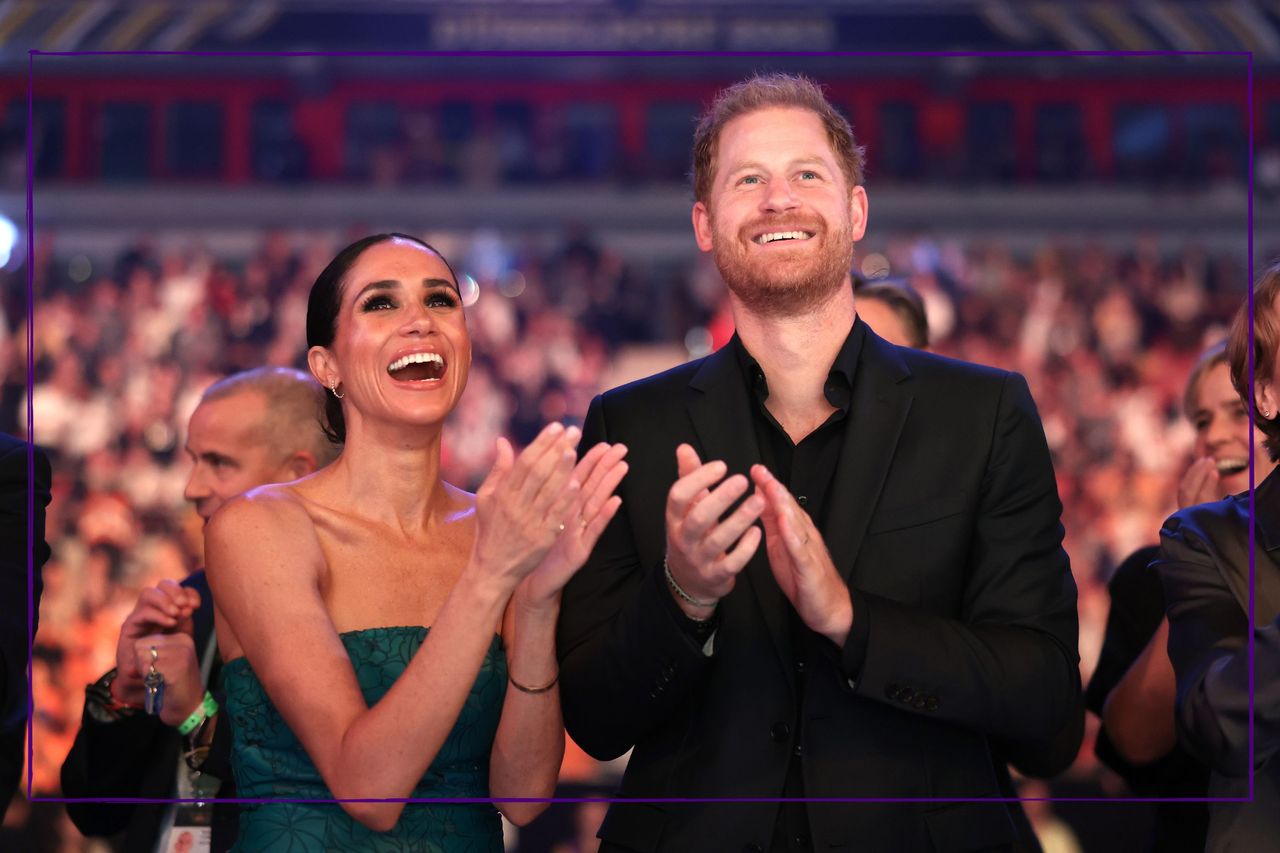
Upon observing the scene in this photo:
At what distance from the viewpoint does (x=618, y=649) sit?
1558mm

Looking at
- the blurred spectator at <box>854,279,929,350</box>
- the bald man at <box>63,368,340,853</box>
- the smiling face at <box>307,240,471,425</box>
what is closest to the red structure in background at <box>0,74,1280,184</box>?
the blurred spectator at <box>854,279,929,350</box>

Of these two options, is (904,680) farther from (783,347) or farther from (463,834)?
(463,834)

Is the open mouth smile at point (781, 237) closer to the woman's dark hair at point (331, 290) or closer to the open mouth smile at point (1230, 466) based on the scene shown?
the woman's dark hair at point (331, 290)

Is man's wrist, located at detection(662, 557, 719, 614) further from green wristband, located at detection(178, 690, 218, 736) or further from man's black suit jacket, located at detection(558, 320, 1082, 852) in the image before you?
green wristband, located at detection(178, 690, 218, 736)

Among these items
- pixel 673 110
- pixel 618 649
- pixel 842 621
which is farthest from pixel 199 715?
pixel 673 110

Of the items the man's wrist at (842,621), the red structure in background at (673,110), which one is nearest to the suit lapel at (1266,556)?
the man's wrist at (842,621)

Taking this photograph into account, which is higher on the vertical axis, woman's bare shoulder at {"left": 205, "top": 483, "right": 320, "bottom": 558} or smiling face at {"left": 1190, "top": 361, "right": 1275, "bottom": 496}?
smiling face at {"left": 1190, "top": 361, "right": 1275, "bottom": 496}

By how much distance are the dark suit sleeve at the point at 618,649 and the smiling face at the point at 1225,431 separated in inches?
42.0

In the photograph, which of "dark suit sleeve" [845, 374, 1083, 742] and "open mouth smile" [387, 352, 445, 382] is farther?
"open mouth smile" [387, 352, 445, 382]

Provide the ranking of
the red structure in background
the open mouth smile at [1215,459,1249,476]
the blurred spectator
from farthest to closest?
the red structure in background → the blurred spectator → the open mouth smile at [1215,459,1249,476]

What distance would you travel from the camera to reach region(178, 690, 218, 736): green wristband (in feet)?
6.93

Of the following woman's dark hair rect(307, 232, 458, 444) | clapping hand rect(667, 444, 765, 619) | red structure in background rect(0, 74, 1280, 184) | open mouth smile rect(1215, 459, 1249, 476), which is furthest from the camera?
red structure in background rect(0, 74, 1280, 184)

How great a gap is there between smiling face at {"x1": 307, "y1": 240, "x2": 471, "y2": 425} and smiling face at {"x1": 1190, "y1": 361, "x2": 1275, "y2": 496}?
1.19 meters

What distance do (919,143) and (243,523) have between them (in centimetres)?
1008
